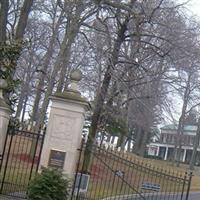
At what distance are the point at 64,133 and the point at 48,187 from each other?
256 centimetres

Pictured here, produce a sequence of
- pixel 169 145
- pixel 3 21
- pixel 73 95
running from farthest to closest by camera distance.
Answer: pixel 169 145 → pixel 3 21 → pixel 73 95

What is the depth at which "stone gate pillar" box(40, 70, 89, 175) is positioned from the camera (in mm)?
14039

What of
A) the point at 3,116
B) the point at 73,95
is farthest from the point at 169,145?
the point at 3,116

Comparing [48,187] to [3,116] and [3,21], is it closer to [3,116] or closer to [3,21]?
[3,116]

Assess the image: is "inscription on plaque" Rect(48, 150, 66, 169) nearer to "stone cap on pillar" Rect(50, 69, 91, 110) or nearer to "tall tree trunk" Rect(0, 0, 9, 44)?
"stone cap on pillar" Rect(50, 69, 91, 110)

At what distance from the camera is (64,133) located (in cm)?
1406

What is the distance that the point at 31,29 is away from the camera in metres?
38.1

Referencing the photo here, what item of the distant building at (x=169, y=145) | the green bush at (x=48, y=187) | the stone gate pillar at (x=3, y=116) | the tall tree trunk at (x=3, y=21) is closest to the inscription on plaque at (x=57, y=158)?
the stone gate pillar at (x=3, y=116)

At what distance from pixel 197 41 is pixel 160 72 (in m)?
2.60

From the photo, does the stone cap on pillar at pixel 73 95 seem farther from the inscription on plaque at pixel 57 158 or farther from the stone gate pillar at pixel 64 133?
the inscription on plaque at pixel 57 158

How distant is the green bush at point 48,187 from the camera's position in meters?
11.7

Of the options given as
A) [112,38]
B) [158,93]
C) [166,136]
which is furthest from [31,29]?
[166,136]

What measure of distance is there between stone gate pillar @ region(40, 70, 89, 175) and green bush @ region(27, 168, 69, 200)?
6.69 ft

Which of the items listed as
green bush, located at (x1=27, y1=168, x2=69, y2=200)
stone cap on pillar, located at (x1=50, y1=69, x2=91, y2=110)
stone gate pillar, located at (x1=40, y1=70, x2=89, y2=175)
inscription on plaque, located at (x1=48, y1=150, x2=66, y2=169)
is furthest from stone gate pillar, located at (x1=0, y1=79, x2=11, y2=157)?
green bush, located at (x1=27, y1=168, x2=69, y2=200)
